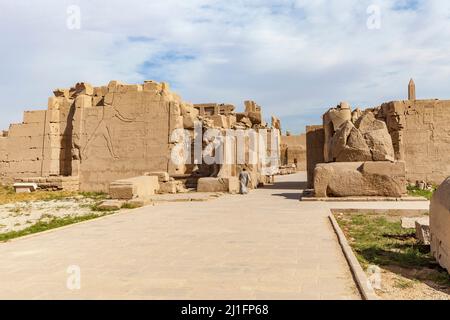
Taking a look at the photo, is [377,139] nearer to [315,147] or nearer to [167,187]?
[315,147]

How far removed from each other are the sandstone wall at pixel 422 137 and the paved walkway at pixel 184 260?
9606mm

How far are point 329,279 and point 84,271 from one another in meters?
2.35

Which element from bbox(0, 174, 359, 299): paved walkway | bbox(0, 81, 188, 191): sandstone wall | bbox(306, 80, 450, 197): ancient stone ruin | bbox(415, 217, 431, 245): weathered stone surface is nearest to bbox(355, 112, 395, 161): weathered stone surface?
bbox(306, 80, 450, 197): ancient stone ruin

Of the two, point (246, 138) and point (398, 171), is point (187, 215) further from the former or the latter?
point (246, 138)

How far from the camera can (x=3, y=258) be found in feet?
15.7

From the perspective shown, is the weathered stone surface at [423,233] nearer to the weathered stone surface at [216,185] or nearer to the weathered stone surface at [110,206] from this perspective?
the weathered stone surface at [110,206]

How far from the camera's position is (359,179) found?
10523 mm

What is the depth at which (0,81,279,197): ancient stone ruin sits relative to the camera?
1647 cm

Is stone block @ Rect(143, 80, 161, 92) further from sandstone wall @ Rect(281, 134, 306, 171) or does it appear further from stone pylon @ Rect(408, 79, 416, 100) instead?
sandstone wall @ Rect(281, 134, 306, 171)

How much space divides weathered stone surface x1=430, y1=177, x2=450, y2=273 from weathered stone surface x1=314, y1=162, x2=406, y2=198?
610 cm

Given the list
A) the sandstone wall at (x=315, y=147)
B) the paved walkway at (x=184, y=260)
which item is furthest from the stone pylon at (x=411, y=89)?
the paved walkway at (x=184, y=260)

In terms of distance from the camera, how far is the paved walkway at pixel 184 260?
336cm

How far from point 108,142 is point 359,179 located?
1094cm
